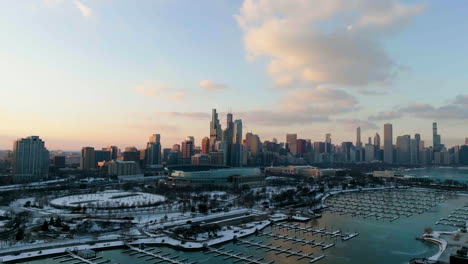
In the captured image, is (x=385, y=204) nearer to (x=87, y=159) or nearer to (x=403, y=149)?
(x=87, y=159)

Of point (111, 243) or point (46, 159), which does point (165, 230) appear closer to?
point (111, 243)

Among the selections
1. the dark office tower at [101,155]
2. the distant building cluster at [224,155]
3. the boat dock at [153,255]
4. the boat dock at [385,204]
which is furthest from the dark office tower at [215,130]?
the boat dock at [153,255]

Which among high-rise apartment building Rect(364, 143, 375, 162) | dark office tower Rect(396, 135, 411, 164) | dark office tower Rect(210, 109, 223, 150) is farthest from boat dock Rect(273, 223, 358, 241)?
high-rise apartment building Rect(364, 143, 375, 162)

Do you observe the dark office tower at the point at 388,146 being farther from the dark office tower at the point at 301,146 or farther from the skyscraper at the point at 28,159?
the skyscraper at the point at 28,159

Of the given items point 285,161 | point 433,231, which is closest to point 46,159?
point 433,231

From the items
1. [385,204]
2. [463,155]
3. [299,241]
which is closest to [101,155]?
[385,204]

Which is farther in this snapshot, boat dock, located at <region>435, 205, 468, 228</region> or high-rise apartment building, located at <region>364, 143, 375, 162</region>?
high-rise apartment building, located at <region>364, 143, 375, 162</region>

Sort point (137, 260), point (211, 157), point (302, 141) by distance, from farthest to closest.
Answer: point (302, 141)
point (211, 157)
point (137, 260)

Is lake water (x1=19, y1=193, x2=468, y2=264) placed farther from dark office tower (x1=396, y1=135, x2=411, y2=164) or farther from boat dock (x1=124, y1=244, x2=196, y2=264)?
dark office tower (x1=396, y1=135, x2=411, y2=164)
